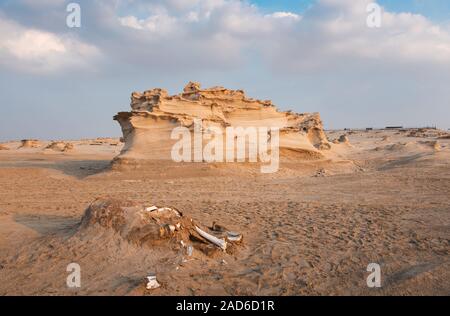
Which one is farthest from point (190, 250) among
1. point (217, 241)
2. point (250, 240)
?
point (250, 240)

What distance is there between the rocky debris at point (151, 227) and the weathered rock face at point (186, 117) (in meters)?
8.37

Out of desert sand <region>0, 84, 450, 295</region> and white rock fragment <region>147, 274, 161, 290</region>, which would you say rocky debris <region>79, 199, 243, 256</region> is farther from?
white rock fragment <region>147, 274, 161, 290</region>

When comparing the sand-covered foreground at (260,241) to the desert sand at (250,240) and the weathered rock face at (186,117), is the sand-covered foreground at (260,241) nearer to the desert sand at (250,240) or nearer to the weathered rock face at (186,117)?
the desert sand at (250,240)

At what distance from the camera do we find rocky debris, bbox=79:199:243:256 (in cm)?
504

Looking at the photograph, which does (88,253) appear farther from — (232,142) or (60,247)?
(232,142)

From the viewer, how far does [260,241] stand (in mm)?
5715

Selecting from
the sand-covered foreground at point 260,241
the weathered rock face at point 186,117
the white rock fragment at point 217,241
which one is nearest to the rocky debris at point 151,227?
the white rock fragment at point 217,241

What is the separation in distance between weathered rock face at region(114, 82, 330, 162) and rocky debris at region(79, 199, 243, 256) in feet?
27.5

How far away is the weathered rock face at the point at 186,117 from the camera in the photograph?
1440cm

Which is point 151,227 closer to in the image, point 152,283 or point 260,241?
point 152,283

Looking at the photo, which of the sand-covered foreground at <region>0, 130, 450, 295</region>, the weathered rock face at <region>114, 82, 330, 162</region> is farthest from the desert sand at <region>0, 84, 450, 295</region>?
the weathered rock face at <region>114, 82, 330, 162</region>
